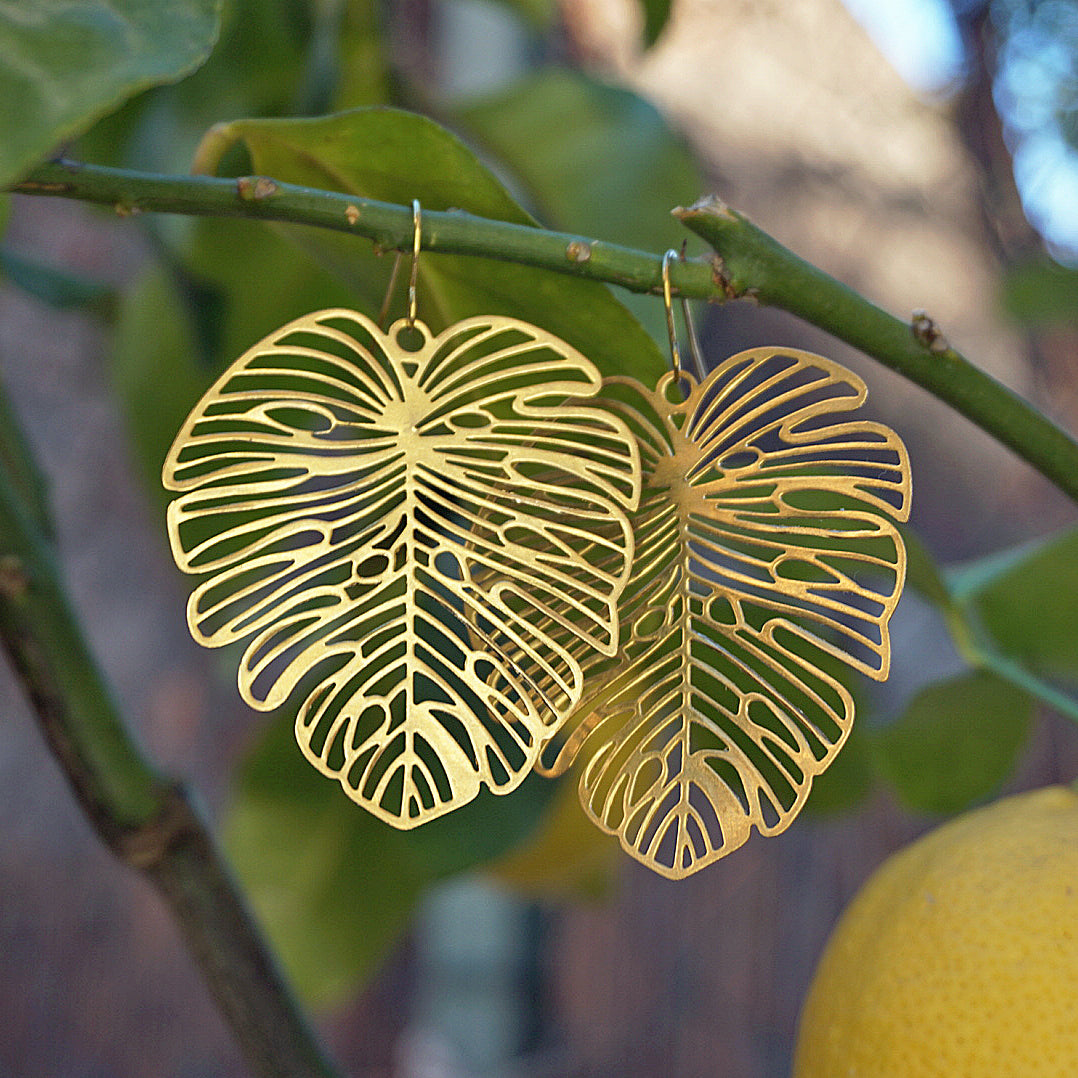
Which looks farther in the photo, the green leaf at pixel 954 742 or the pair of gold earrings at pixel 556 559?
the green leaf at pixel 954 742

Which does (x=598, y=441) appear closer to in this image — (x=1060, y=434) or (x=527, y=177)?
(x=1060, y=434)

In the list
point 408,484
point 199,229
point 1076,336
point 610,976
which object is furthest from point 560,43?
point 408,484

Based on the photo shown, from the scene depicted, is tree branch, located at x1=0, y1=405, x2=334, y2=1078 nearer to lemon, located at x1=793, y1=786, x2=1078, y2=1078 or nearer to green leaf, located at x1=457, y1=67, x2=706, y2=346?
lemon, located at x1=793, y1=786, x2=1078, y2=1078

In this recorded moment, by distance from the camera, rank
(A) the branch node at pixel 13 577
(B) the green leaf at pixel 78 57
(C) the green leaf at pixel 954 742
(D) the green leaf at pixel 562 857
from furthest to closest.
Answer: (D) the green leaf at pixel 562 857
(C) the green leaf at pixel 954 742
(A) the branch node at pixel 13 577
(B) the green leaf at pixel 78 57

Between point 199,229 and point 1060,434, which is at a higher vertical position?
point 199,229

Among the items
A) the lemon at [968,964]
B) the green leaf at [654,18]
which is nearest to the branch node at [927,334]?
the lemon at [968,964]

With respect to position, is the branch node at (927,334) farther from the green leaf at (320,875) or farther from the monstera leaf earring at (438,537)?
the green leaf at (320,875)
